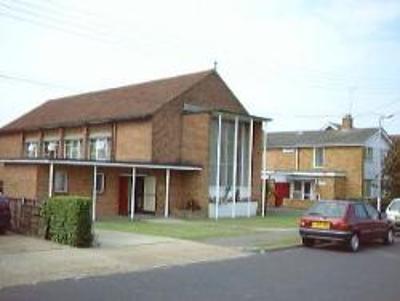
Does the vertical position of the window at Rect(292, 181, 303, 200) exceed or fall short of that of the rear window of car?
it exceeds it

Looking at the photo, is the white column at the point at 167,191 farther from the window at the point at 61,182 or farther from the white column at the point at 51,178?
the white column at the point at 51,178

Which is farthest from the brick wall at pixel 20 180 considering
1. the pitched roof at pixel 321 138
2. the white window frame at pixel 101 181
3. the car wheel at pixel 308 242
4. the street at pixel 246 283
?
the pitched roof at pixel 321 138

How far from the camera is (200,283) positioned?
13.6m

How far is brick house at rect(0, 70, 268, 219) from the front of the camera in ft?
111

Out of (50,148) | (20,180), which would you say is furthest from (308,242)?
(50,148)

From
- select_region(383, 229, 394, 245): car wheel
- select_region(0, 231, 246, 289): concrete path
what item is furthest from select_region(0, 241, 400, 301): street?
select_region(383, 229, 394, 245): car wheel

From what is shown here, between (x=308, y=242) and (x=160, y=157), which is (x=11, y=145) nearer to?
(x=160, y=157)

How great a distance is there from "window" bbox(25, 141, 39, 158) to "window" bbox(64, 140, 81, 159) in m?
4.18

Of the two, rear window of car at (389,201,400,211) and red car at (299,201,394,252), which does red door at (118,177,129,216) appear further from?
red car at (299,201,394,252)

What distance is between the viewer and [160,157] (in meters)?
37.5

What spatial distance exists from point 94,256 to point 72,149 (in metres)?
27.5

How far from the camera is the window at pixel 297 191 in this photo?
57.2 m

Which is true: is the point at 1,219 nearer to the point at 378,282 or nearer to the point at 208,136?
the point at 378,282

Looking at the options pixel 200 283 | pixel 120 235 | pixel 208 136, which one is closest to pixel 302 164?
pixel 208 136
